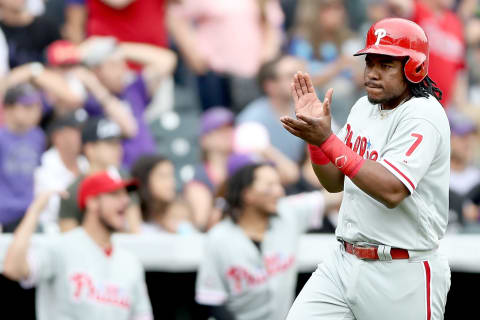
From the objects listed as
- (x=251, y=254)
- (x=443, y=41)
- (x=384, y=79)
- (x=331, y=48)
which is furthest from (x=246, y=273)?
(x=443, y=41)

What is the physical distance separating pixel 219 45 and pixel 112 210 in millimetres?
2942

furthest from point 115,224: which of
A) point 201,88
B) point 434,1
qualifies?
point 434,1

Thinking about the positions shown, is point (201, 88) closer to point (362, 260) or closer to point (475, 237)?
point (475, 237)

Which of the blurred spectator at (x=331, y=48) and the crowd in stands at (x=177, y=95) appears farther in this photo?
A: the blurred spectator at (x=331, y=48)

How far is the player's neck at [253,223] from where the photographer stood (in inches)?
246

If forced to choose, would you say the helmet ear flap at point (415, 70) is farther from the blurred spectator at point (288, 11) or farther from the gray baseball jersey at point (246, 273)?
the blurred spectator at point (288, 11)

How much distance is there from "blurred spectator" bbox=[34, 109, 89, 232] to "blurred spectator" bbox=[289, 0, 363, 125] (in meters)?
2.41

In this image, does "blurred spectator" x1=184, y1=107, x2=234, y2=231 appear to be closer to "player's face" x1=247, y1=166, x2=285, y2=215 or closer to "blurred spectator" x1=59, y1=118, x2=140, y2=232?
"blurred spectator" x1=59, y1=118, x2=140, y2=232

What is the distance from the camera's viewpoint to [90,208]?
5.91 metres

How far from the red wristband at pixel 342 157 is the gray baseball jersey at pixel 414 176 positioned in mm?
117

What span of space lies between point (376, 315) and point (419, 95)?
934 millimetres

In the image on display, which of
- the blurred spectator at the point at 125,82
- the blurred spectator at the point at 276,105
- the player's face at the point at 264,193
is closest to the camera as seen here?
the player's face at the point at 264,193

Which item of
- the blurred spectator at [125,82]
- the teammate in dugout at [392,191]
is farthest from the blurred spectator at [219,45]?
the teammate in dugout at [392,191]

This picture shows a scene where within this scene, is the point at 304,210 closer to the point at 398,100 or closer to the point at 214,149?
the point at 214,149
